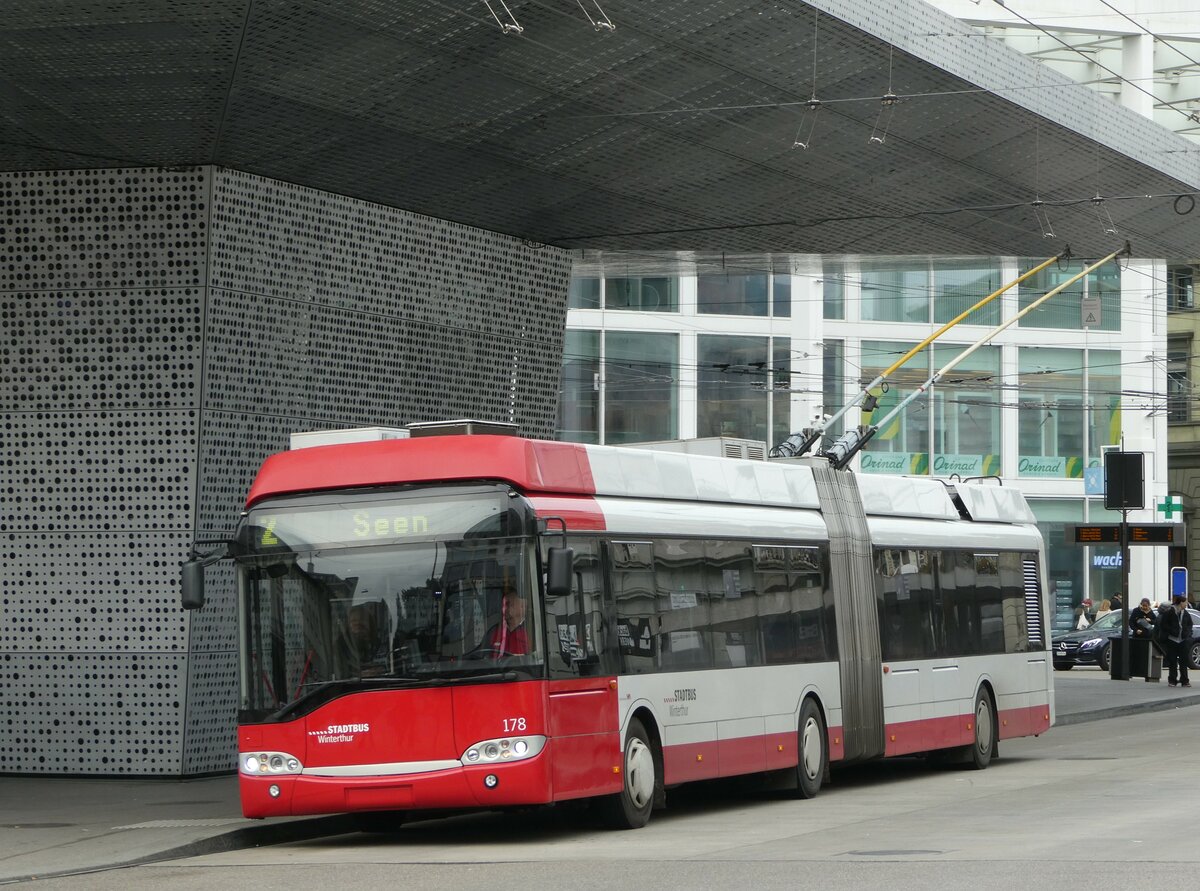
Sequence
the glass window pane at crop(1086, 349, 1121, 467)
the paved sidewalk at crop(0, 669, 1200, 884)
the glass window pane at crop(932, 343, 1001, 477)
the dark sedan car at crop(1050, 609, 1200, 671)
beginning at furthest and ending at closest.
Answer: the glass window pane at crop(1086, 349, 1121, 467) < the glass window pane at crop(932, 343, 1001, 477) < the dark sedan car at crop(1050, 609, 1200, 671) < the paved sidewalk at crop(0, 669, 1200, 884)

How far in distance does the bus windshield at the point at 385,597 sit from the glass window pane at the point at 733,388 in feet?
126

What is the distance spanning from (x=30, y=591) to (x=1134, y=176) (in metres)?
12.9

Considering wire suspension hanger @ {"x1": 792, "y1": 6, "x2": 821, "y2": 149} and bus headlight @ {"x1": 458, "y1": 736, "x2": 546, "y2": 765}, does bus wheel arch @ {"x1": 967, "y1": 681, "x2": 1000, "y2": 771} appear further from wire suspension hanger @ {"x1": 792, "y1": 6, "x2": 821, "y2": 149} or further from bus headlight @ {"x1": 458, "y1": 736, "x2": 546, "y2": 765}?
bus headlight @ {"x1": 458, "y1": 736, "x2": 546, "y2": 765}

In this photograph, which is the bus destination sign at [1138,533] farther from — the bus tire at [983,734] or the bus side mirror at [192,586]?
the bus side mirror at [192,586]

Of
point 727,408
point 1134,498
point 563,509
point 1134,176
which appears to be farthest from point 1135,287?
point 563,509

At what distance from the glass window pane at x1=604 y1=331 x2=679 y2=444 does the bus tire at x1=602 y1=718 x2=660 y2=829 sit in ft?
119

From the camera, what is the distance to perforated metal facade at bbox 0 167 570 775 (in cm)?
1762

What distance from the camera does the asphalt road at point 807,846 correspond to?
34.1ft

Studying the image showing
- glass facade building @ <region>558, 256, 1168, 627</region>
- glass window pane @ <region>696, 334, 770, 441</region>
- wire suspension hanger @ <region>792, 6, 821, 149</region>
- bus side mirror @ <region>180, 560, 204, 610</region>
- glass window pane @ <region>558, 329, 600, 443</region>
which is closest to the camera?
bus side mirror @ <region>180, 560, 204, 610</region>

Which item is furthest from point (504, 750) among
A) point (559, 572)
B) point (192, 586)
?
point (192, 586)

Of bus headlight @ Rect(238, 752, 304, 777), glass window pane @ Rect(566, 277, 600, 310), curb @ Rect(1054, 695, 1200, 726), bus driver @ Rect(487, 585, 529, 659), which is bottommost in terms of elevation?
curb @ Rect(1054, 695, 1200, 726)

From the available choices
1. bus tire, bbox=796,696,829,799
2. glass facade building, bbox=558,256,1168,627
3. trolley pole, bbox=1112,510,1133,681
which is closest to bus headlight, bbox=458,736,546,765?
bus tire, bbox=796,696,829,799

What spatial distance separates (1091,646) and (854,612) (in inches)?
990

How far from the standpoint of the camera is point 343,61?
15.2 m
